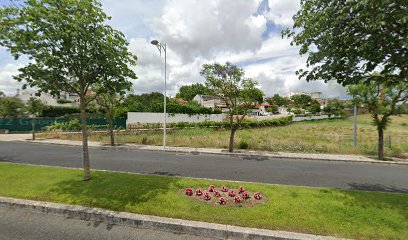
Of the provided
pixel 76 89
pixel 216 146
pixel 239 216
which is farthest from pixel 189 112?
pixel 239 216

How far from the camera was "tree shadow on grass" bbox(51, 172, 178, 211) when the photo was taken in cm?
465

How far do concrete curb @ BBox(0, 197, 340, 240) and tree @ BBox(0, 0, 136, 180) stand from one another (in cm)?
276

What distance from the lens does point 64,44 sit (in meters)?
4.99

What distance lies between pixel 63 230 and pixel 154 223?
167cm

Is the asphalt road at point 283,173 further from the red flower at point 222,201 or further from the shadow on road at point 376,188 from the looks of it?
the red flower at point 222,201

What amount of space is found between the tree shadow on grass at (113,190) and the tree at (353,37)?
479 centimetres

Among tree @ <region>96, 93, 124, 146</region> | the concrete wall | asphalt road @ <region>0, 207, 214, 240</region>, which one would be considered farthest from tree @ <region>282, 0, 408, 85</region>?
the concrete wall

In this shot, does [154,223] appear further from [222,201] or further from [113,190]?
[113,190]

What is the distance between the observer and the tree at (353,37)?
3809 millimetres

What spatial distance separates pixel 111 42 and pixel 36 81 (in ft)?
6.52

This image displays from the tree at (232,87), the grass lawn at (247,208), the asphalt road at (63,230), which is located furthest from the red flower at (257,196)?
the tree at (232,87)

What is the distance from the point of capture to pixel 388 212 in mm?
4289

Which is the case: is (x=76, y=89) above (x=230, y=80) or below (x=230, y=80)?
below

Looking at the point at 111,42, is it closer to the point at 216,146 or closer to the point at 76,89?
the point at 76,89
